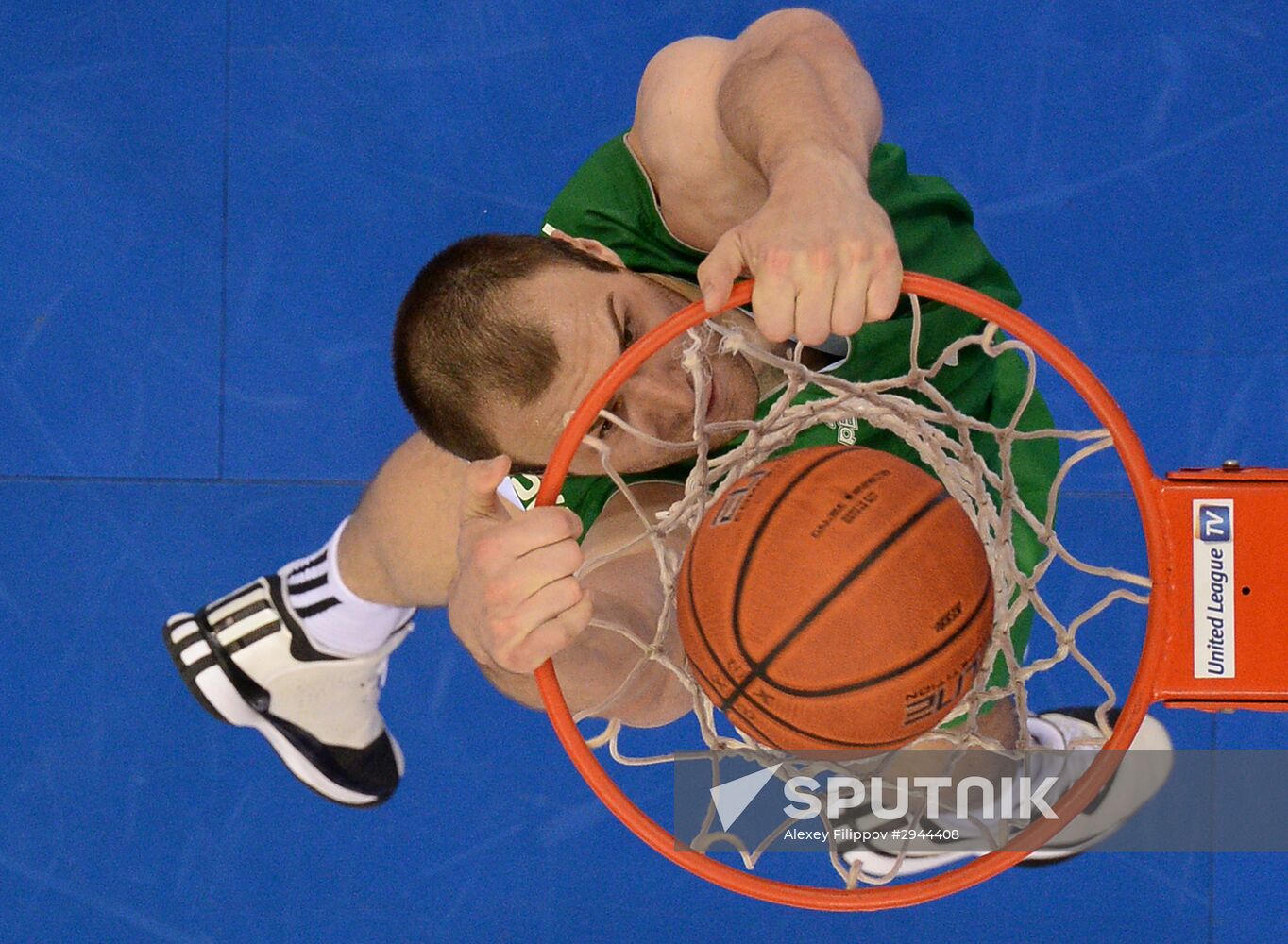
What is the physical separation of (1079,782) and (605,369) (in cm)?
50

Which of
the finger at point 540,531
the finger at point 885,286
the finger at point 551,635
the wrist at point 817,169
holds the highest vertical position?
the wrist at point 817,169

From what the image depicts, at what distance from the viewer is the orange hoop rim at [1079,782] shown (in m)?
0.83

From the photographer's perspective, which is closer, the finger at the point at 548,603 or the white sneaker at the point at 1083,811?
the finger at the point at 548,603

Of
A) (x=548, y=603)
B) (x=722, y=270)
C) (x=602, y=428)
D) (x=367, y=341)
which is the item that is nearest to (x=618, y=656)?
(x=602, y=428)

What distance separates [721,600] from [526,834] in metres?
0.88

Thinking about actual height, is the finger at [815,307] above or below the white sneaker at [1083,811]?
above

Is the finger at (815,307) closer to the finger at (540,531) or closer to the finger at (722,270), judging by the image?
the finger at (722,270)

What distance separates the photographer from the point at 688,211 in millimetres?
1215

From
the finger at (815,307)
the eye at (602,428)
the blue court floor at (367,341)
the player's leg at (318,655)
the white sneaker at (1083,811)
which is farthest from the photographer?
the blue court floor at (367,341)

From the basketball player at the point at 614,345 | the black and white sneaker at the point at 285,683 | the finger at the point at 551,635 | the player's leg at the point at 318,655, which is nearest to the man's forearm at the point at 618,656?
the basketball player at the point at 614,345

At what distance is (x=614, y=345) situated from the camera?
3.31ft

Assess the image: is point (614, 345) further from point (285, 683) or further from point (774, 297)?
point (285, 683)

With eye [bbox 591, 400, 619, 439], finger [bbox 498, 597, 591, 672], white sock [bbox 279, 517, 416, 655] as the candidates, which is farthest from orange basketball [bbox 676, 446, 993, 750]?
white sock [bbox 279, 517, 416, 655]

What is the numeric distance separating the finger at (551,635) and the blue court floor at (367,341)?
81 cm
